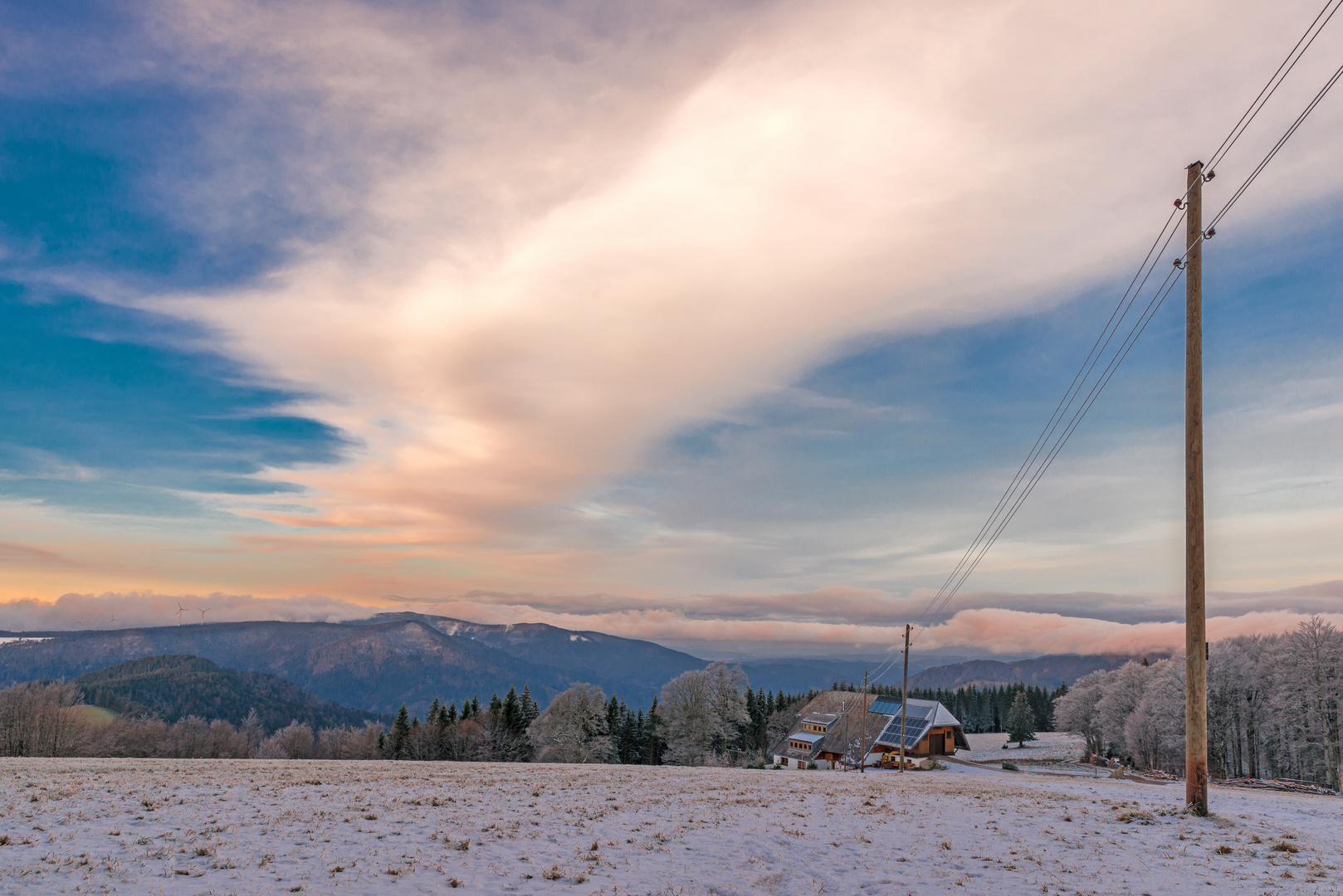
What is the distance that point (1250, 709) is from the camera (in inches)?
2884

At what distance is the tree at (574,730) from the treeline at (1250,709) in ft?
216

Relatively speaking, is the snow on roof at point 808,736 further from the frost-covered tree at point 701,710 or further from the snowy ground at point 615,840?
the snowy ground at point 615,840

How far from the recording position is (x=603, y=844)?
1491cm

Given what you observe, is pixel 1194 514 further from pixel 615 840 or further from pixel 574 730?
pixel 574 730

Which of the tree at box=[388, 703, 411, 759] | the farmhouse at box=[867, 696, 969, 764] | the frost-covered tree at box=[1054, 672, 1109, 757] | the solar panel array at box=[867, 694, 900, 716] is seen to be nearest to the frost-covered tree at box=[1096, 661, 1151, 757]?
the frost-covered tree at box=[1054, 672, 1109, 757]

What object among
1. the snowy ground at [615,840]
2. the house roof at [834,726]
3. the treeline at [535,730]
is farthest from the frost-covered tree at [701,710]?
the snowy ground at [615,840]

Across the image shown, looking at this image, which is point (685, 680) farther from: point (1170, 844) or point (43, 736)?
point (43, 736)

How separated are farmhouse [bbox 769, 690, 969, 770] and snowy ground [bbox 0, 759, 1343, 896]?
78778 millimetres

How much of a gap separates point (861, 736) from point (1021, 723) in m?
62.4

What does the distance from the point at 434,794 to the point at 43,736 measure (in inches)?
4141

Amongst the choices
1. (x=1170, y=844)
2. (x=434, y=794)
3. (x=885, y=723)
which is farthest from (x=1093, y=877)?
(x=885, y=723)

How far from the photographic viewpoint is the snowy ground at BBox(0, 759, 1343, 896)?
12.0 metres

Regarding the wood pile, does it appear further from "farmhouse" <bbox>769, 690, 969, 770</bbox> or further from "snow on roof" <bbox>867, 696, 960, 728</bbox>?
"snow on roof" <bbox>867, 696, 960, 728</bbox>

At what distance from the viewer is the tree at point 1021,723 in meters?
137
